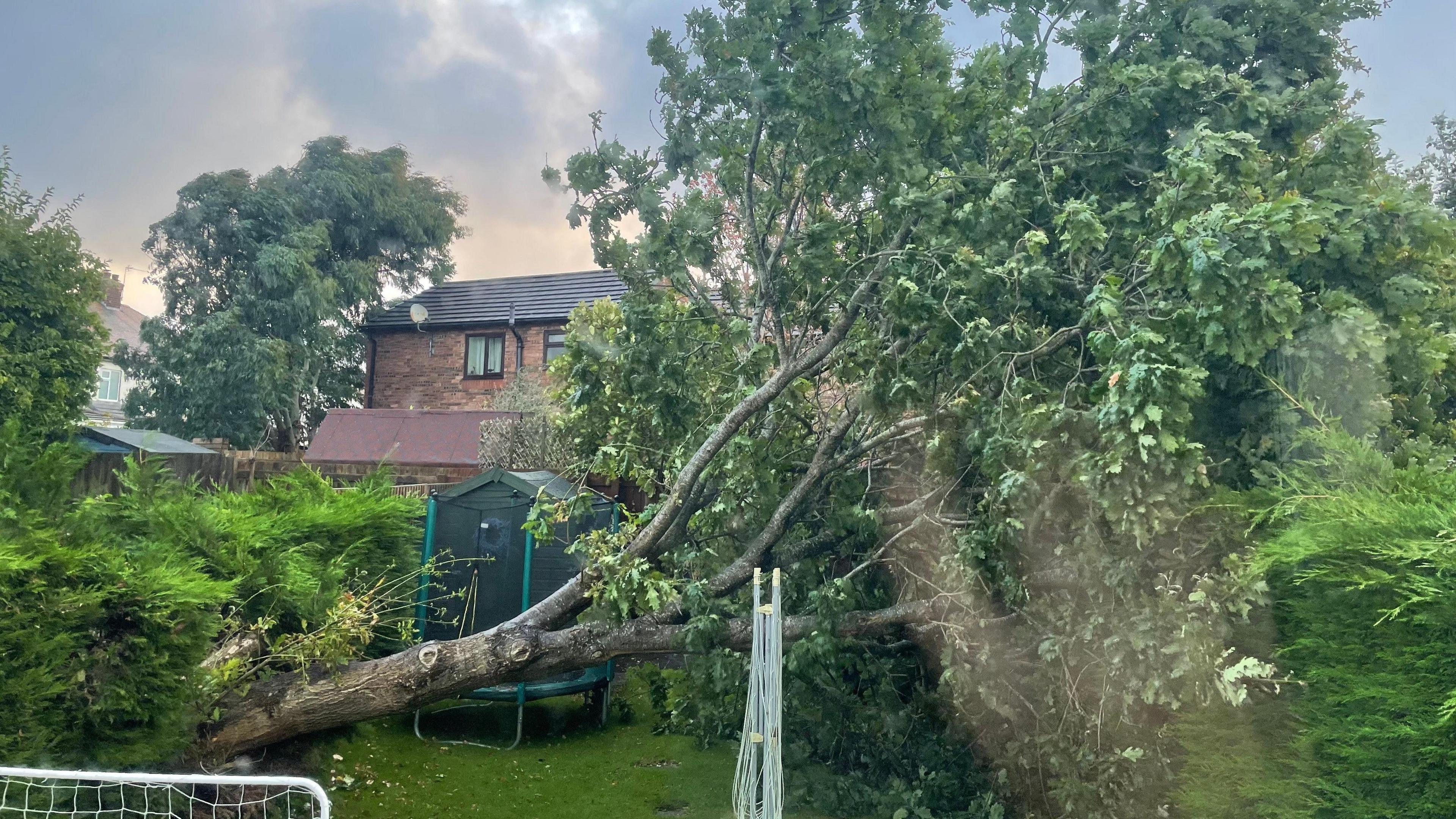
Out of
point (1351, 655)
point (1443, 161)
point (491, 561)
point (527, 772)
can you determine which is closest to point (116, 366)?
point (491, 561)

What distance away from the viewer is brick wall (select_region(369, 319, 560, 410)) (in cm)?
2023

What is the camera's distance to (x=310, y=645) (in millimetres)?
5363

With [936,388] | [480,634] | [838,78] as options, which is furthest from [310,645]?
[838,78]

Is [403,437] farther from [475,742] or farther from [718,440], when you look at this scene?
[718,440]

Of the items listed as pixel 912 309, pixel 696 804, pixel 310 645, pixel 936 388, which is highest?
pixel 912 309

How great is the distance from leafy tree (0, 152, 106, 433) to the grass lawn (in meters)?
7.39

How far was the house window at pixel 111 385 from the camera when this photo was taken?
102 ft

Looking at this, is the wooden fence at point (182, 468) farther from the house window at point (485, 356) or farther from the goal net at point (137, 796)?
the house window at point (485, 356)

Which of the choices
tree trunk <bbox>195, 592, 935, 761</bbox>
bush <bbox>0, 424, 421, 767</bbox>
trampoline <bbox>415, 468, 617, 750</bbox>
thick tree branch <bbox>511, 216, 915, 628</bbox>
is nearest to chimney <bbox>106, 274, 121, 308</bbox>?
trampoline <bbox>415, 468, 617, 750</bbox>

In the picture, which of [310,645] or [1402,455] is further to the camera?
[310,645]

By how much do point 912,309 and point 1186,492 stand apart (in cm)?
172

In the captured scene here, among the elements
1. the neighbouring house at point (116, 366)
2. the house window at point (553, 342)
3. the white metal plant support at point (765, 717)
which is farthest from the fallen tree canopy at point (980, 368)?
the neighbouring house at point (116, 366)

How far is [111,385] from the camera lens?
32719 mm

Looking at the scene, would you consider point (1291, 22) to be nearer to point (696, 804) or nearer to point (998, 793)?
point (998, 793)
